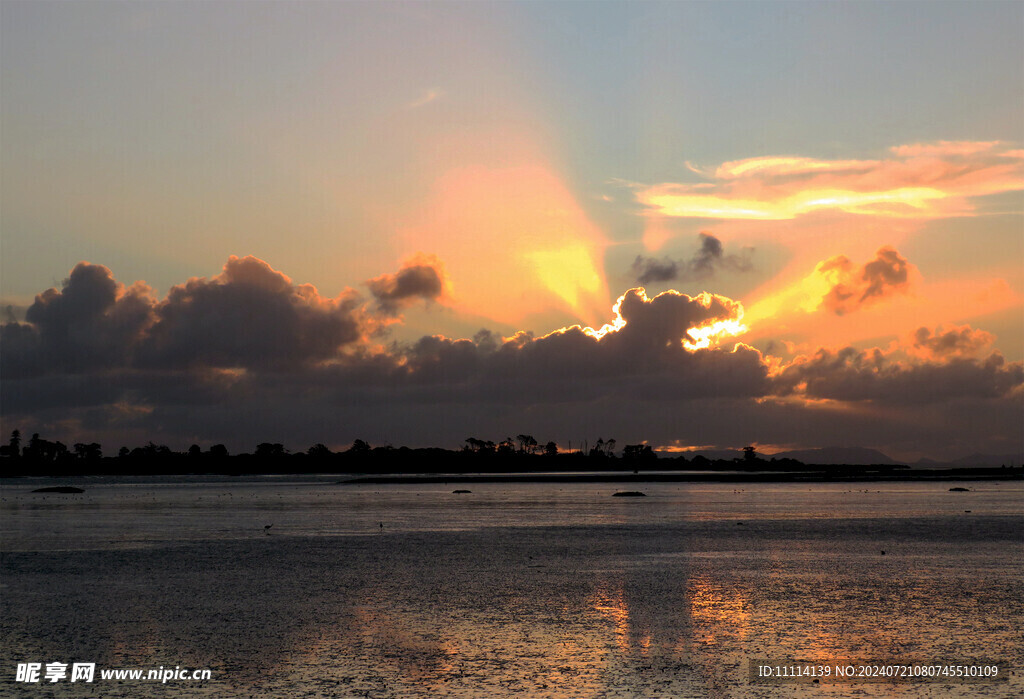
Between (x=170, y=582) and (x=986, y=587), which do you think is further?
(x=170, y=582)

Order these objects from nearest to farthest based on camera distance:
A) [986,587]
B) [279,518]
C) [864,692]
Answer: [864,692] < [986,587] < [279,518]

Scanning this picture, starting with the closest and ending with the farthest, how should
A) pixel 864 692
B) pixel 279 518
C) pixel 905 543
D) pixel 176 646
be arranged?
pixel 864 692, pixel 176 646, pixel 905 543, pixel 279 518

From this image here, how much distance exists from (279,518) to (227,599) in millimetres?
40844

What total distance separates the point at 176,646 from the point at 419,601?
24.9 ft

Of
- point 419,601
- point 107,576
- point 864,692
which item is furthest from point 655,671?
point 107,576

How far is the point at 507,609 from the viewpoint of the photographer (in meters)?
24.7

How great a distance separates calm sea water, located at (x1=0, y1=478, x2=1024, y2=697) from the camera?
683 inches

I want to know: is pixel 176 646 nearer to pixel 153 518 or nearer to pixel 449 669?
pixel 449 669

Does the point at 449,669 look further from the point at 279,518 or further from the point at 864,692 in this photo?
the point at 279,518

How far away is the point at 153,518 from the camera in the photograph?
66750mm

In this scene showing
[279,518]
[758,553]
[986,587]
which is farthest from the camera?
[279,518]

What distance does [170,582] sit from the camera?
1190 inches

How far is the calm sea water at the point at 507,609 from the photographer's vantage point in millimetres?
17359

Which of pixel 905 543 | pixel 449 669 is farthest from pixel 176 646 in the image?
pixel 905 543
